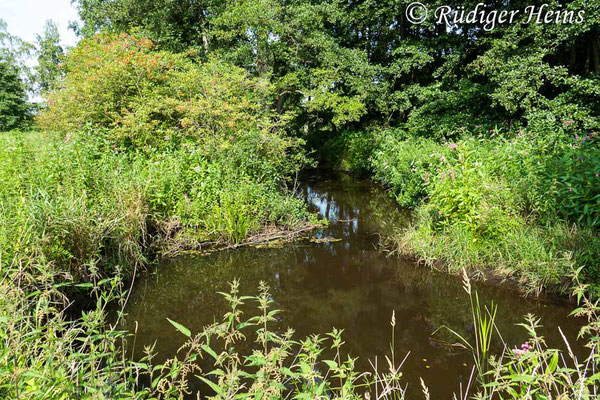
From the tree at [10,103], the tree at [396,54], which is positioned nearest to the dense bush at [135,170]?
the tree at [396,54]

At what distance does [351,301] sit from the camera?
525 centimetres

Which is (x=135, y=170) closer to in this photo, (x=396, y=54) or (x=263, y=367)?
(x=263, y=367)

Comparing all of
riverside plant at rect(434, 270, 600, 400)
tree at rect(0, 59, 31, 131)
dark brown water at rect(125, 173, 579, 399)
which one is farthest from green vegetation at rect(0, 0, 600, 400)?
tree at rect(0, 59, 31, 131)

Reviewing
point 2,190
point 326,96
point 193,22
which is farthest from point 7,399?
point 193,22

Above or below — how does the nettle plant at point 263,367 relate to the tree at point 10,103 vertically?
below

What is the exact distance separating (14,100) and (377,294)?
40.6 metres

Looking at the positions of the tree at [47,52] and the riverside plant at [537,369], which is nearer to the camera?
the riverside plant at [537,369]

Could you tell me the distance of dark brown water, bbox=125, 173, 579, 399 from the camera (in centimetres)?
404

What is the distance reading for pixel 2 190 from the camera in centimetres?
480

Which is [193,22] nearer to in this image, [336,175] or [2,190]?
[336,175]

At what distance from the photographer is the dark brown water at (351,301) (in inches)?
159

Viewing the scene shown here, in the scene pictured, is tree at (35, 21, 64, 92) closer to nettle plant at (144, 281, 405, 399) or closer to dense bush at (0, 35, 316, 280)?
dense bush at (0, 35, 316, 280)

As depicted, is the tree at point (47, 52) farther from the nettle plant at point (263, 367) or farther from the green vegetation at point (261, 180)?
the nettle plant at point (263, 367)

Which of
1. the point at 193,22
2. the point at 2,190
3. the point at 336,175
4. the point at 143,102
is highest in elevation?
the point at 193,22
